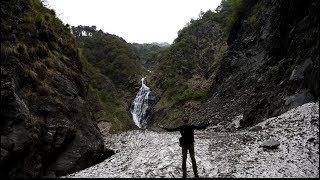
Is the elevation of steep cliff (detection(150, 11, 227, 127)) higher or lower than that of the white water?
higher

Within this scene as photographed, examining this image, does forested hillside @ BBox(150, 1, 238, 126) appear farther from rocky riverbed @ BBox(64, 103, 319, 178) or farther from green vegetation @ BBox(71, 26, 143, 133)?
rocky riverbed @ BBox(64, 103, 319, 178)

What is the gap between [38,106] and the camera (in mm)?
13688

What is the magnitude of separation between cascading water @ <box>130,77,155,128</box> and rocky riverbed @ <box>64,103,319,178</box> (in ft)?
101

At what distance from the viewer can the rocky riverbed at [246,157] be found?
1174 centimetres

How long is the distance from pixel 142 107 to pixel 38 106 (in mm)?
38551

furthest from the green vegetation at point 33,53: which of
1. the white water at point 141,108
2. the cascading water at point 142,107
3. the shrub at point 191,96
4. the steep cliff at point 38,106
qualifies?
the cascading water at point 142,107

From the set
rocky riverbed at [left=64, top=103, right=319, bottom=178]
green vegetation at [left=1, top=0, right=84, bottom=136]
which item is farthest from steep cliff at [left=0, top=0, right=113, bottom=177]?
rocky riverbed at [left=64, top=103, right=319, bottom=178]

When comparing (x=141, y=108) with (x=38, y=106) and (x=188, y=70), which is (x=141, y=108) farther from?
(x=38, y=106)

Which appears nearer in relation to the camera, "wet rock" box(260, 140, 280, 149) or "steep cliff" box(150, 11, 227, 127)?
"wet rock" box(260, 140, 280, 149)

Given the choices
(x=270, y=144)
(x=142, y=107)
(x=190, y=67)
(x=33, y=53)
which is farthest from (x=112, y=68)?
(x=270, y=144)

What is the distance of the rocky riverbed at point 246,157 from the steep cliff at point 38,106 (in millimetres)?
1122

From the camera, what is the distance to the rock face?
19062mm

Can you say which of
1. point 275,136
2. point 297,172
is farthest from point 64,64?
point 297,172

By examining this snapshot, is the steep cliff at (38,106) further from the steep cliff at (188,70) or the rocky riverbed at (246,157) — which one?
the steep cliff at (188,70)
